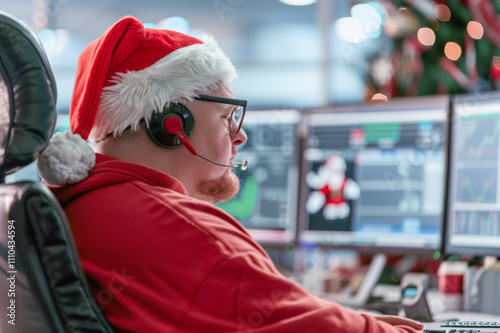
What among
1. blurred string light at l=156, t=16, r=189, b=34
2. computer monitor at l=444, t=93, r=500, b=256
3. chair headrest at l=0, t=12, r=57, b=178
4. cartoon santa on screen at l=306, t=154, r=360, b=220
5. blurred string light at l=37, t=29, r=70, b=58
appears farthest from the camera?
blurred string light at l=156, t=16, r=189, b=34

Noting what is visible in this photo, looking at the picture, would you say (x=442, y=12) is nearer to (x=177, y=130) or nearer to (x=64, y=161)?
(x=177, y=130)

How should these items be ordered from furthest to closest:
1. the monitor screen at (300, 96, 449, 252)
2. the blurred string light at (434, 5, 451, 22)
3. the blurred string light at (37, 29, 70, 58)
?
the blurred string light at (37, 29, 70, 58) → the blurred string light at (434, 5, 451, 22) → the monitor screen at (300, 96, 449, 252)

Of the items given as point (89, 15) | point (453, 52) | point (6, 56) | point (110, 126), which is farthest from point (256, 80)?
point (6, 56)

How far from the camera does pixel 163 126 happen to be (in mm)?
909

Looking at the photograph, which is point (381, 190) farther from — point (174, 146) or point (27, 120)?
point (27, 120)

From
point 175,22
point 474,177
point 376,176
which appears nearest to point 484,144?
point 474,177

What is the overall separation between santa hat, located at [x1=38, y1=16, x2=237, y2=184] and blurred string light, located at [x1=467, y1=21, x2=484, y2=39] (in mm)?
1284

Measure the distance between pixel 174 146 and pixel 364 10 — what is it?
1.60 m

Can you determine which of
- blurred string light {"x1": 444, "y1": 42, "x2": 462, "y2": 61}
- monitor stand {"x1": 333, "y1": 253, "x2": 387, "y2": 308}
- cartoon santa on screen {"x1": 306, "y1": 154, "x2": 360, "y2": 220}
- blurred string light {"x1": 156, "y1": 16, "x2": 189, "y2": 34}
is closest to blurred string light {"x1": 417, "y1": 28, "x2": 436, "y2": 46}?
blurred string light {"x1": 444, "y1": 42, "x2": 462, "y2": 61}

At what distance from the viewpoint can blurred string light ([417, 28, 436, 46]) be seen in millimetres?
2084

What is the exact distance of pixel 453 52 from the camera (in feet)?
6.67

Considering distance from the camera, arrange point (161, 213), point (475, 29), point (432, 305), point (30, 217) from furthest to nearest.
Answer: point (475, 29) < point (432, 305) < point (161, 213) < point (30, 217)

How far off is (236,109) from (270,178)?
74 cm

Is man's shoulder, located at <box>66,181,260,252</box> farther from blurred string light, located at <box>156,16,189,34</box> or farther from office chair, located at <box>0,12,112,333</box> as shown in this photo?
blurred string light, located at <box>156,16,189,34</box>
